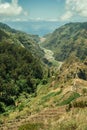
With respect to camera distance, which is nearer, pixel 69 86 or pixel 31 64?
pixel 69 86

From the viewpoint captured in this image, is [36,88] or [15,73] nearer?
[36,88]

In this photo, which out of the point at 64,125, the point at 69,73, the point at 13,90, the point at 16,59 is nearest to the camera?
the point at 64,125

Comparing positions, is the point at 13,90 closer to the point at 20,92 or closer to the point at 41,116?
the point at 20,92

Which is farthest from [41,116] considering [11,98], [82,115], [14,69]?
[14,69]

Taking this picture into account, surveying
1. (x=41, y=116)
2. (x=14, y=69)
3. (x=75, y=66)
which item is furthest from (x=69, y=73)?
(x=41, y=116)

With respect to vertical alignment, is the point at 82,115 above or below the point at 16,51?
above

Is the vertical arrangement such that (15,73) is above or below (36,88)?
above

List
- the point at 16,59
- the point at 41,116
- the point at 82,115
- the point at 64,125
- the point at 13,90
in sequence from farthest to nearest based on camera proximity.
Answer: the point at 16,59, the point at 13,90, the point at 41,116, the point at 82,115, the point at 64,125

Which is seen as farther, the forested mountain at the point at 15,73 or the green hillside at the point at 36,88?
the forested mountain at the point at 15,73

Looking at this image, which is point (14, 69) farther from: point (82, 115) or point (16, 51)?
point (82, 115)

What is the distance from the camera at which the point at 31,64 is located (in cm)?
12619

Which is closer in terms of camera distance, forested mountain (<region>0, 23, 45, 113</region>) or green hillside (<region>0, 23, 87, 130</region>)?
green hillside (<region>0, 23, 87, 130</region>)

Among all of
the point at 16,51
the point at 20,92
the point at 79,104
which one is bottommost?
the point at 20,92

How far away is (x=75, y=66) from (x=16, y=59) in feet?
151
